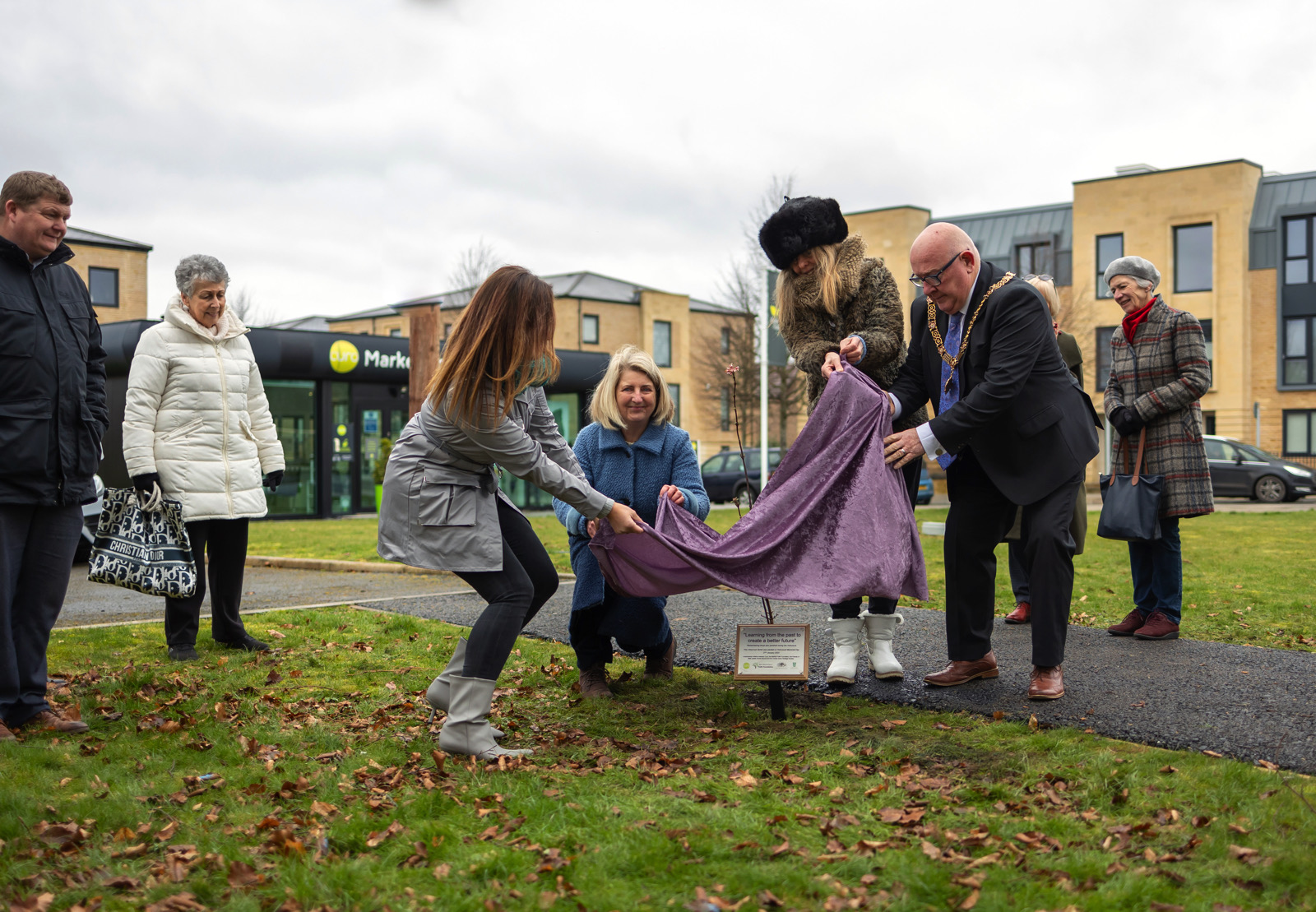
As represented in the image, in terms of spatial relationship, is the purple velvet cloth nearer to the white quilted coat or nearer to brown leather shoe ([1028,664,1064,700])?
brown leather shoe ([1028,664,1064,700])

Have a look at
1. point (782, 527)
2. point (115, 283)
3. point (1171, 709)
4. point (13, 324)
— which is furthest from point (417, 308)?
point (115, 283)

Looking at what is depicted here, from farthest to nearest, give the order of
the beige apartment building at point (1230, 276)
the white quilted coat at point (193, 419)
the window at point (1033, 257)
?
the window at point (1033, 257) → the beige apartment building at point (1230, 276) → the white quilted coat at point (193, 419)

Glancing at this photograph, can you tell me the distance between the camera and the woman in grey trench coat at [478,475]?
404cm

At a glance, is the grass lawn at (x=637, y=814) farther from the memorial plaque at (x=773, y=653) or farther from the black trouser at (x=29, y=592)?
the black trouser at (x=29, y=592)

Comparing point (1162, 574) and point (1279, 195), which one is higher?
point (1279, 195)

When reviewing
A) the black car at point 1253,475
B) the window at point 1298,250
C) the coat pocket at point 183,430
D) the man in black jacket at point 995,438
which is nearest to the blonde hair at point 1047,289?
the man in black jacket at point 995,438

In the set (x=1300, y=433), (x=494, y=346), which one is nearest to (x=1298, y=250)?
(x=1300, y=433)

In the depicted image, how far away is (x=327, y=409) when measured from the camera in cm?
2509

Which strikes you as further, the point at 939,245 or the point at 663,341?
the point at 663,341

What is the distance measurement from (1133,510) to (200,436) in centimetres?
522

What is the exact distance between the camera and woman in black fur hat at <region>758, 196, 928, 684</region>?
518 centimetres

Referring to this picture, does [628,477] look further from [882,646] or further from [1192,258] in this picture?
[1192,258]

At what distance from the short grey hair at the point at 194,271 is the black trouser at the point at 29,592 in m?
1.70

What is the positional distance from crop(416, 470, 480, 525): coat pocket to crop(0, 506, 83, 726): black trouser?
1.82 meters
